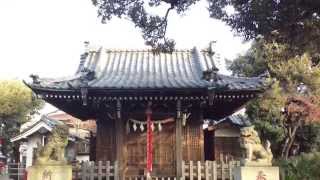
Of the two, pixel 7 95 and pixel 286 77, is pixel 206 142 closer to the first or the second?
pixel 286 77

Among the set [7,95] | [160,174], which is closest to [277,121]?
[160,174]

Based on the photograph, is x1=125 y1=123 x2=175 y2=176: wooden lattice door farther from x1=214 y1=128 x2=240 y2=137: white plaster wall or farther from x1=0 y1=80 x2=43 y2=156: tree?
x1=0 y1=80 x2=43 y2=156: tree

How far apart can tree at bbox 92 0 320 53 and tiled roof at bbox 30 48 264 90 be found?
10.5ft

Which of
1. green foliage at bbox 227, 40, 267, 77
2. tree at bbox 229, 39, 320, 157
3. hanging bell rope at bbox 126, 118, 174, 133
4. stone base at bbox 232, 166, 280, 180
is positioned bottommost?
stone base at bbox 232, 166, 280, 180

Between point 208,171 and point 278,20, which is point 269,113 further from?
point 278,20

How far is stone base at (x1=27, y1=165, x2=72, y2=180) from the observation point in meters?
12.6

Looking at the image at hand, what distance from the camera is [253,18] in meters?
9.30

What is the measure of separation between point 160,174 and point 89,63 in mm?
5731

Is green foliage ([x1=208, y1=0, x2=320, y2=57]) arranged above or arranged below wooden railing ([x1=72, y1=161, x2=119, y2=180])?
above

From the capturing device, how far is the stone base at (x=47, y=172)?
12.6 meters

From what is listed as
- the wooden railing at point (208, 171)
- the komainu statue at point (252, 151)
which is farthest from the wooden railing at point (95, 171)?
the komainu statue at point (252, 151)

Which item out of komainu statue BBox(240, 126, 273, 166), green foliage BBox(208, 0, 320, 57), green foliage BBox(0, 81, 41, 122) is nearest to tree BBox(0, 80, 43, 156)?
green foliage BBox(0, 81, 41, 122)

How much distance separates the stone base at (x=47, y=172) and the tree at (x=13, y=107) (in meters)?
26.4

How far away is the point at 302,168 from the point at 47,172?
10699 mm
